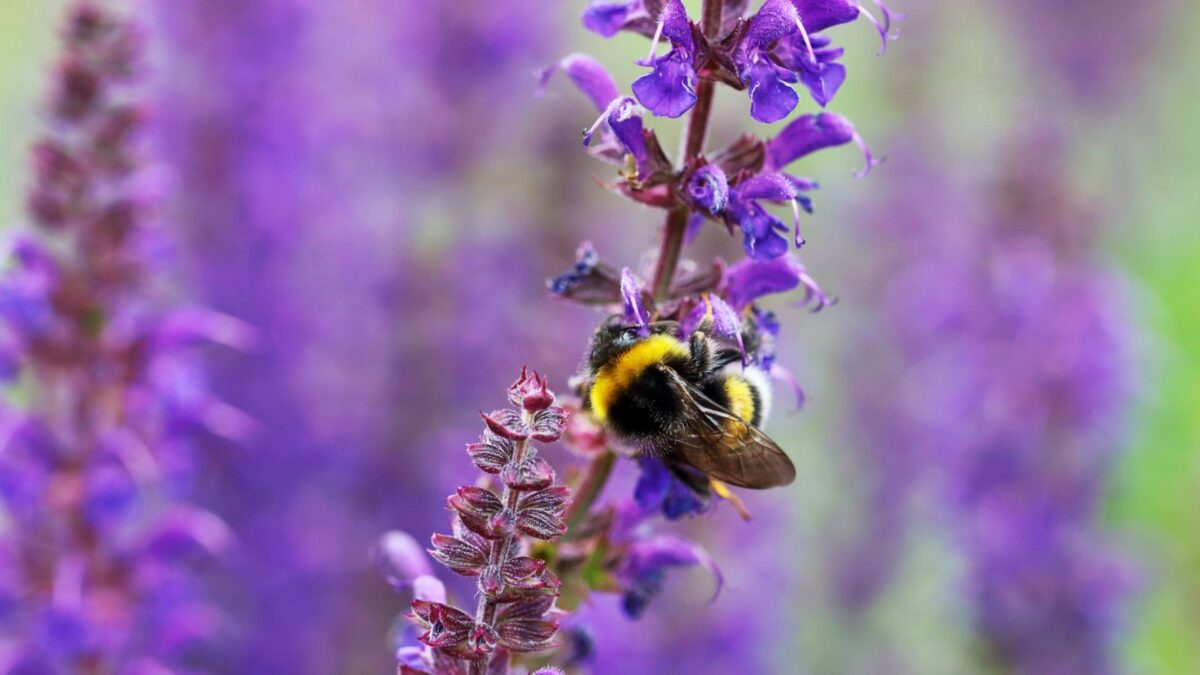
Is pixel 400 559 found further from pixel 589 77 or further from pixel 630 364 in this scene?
pixel 589 77

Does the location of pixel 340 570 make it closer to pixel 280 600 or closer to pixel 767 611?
pixel 280 600

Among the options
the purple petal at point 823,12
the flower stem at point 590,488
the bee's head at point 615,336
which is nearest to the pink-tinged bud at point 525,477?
the bee's head at point 615,336

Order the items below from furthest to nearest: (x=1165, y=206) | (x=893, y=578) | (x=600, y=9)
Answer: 1. (x=1165, y=206)
2. (x=893, y=578)
3. (x=600, y=9)

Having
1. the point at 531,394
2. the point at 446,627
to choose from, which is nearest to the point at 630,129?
the point at 531,394

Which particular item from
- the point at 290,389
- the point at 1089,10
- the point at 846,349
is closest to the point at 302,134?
the point at 290,389

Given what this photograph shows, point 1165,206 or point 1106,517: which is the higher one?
point 1165,206

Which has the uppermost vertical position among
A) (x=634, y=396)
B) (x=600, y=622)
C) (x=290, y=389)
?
(x=290, y=389)

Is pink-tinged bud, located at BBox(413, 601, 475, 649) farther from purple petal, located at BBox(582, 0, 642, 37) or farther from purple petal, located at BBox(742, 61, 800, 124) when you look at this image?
purple petal, located at BBox(582, 0, 642, 37)

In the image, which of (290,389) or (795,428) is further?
(795,428)
